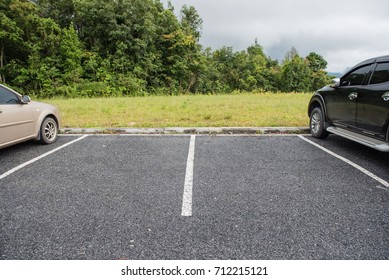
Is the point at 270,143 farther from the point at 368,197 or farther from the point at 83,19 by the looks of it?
the point at 83,19

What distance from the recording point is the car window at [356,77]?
495 cm

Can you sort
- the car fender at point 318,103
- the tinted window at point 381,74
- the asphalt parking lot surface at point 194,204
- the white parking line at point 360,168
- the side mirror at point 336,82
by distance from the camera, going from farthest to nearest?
1. the car fender at point 318,103
2. the side mirror at point 336,82
3. the tinted window at point 381,74
4. the white parking line at point 360,168
5. the asphalt parking lot surface at point 194,204

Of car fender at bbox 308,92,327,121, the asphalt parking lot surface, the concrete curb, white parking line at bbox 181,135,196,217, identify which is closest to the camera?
the asphalt parking lot surface

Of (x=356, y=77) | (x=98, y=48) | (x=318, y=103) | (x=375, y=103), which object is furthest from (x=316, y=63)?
(x=375, y=103)

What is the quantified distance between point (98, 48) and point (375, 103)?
108 ft

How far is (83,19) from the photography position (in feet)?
107

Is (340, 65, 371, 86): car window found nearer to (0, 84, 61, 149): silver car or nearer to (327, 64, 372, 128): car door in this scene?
(327, 64, 372, 128): car door

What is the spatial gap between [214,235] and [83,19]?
37238 mm

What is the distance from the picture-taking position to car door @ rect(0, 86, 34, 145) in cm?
485

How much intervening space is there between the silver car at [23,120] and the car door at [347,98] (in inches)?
262

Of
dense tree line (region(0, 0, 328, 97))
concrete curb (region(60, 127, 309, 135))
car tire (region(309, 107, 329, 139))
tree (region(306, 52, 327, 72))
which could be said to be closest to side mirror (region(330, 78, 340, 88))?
car tire (region(309, 107, 329, 139))

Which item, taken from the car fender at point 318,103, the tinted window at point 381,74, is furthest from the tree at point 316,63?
the tinted window at point 381,74

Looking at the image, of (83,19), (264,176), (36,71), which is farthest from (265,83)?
(264,176)

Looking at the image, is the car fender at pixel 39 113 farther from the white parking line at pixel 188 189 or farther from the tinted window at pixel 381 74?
the tinted window at pixel 381 74
